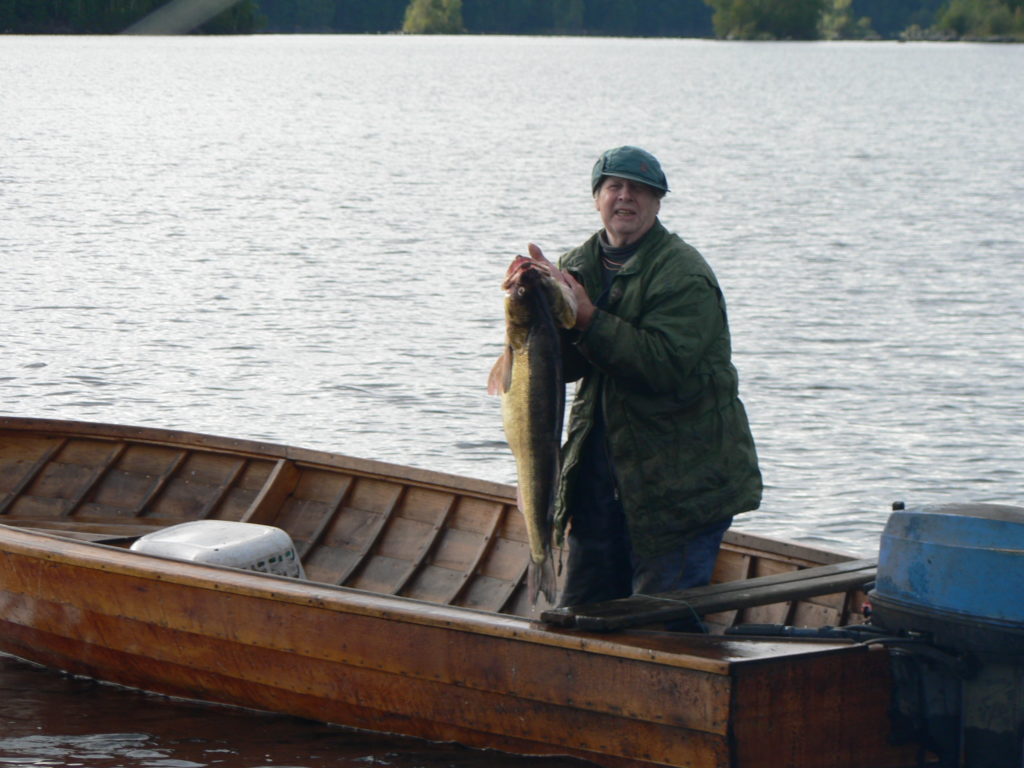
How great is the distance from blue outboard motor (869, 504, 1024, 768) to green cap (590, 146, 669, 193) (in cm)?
159

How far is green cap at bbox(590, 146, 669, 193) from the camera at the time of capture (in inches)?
230

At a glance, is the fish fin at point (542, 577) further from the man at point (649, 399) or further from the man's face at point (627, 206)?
the man's face at point (627, 206)

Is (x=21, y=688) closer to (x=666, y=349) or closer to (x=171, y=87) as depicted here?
(x=666, y=349)

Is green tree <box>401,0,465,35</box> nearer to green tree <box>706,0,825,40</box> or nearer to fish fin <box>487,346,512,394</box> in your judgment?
green tree <box>706,0,825,40</box>

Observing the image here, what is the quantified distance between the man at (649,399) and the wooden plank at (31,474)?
4.94 meters

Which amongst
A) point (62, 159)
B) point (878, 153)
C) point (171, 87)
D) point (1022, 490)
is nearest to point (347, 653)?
point (1022, 490)

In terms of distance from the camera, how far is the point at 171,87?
86.8 m

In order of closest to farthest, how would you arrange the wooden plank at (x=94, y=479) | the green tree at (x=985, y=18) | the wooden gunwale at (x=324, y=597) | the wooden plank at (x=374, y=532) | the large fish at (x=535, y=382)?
1. the large fish at (x=535, y=382)
2. the wooden gunwale at (x=324, y=597)
3. the wooden plank at (x=374, y=532)
4. the wooden plank at (x=94, y=479)
5. the green tree at (x=985, y=18)

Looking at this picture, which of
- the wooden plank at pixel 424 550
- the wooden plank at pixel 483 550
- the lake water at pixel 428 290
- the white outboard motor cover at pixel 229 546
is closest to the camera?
the white outboard motor cover at pixel 229 546

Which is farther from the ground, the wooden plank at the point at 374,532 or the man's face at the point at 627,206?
the man's face at the point at 627,206

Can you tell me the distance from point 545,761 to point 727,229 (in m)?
26.4

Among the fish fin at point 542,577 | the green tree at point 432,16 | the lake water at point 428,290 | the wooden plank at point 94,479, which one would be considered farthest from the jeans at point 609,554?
the green tree at point 432,16

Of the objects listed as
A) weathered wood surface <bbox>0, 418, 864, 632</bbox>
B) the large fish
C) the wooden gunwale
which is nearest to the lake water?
the wooden gunwale

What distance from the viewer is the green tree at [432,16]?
165m
